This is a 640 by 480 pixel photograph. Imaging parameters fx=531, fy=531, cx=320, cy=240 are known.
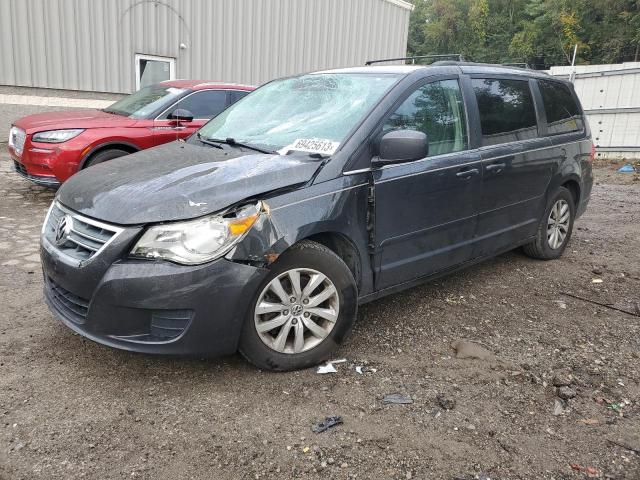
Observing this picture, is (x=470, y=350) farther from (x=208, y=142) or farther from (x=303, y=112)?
(x=208, y=142)

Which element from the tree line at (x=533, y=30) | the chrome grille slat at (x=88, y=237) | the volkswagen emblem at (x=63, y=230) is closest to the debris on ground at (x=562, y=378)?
the chrome grille slat at (x=88, y=237)

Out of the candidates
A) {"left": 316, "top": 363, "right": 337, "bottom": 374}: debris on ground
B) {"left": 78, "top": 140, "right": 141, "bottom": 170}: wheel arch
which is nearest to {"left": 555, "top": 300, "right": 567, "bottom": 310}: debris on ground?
{"left": 316, "top": 363, "right": 337, "bottom": 374}: debris on ground

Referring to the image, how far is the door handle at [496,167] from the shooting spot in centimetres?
398

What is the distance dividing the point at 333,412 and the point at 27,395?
5.14 feet

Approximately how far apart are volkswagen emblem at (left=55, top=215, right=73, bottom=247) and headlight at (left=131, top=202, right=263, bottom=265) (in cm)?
52

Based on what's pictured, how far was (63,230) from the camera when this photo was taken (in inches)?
113

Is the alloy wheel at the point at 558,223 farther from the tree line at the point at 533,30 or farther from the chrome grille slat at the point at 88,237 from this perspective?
the tree line at the point at 533,30

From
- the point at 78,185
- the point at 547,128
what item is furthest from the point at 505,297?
the point at 78,185

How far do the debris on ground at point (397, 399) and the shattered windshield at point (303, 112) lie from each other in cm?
146

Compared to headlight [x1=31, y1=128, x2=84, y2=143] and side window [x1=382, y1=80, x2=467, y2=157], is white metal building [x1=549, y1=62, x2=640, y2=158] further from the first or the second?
headlight [x1=31, y1=128, x2=84, y2=143]

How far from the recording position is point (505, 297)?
4.29 meters

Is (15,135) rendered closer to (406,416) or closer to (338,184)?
(338,184)

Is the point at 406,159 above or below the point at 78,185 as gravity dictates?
above

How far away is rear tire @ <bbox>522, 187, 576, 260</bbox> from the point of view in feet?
16.2
